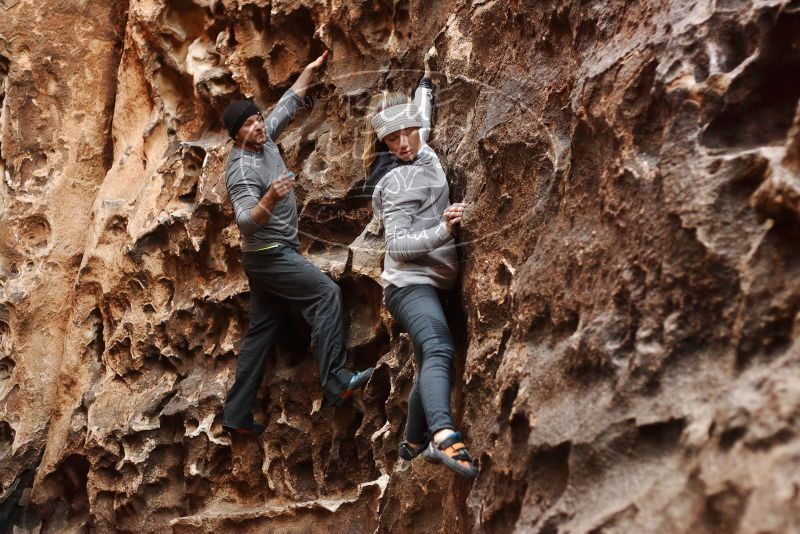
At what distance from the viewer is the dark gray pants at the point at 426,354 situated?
11.7 ft

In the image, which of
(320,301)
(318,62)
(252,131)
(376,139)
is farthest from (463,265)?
(318,62)

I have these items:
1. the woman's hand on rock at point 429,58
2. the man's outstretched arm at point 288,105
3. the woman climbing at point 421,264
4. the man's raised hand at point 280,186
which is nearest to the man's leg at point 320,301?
the man's raised hand at point 280,186

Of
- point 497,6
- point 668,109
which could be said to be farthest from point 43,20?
point 668,109

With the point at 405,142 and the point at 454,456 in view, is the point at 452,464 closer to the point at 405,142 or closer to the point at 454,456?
the point at 454,456

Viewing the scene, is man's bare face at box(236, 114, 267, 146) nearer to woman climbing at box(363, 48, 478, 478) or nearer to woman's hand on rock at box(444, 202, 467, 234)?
woman climbing at box(363, 48, 478, 478)

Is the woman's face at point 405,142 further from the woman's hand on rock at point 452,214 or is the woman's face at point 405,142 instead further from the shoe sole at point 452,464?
the shoe sole at point 452,464

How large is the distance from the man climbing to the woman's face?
742mm

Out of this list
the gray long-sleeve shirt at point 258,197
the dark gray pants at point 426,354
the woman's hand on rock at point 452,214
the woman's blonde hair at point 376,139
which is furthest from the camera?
the gray long-sleeve shirt at point 258,197

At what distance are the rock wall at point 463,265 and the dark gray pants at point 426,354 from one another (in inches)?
6.6

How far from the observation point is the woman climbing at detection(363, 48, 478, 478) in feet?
11.8

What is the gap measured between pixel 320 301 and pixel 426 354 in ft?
4.49

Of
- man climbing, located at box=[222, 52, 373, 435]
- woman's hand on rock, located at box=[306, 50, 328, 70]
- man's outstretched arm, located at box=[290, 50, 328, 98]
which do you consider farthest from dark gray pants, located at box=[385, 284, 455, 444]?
woman's hand on rock, located at box=[306, 50, 328, 70]

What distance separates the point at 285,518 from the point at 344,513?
415 millimetres

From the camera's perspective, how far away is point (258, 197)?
Answer: 4.82 metres
